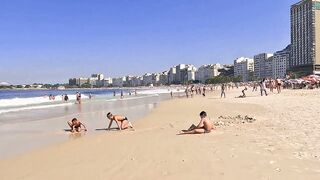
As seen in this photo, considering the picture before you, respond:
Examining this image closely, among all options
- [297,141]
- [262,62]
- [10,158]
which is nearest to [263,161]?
[297,141]

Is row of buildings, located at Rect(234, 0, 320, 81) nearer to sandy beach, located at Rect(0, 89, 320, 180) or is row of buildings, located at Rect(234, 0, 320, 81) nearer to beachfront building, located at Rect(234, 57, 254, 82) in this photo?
beachfront building, located at Rect(234, 57, 254, 82)

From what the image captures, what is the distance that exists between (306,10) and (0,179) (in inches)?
5067

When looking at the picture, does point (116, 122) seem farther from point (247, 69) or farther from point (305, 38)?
point (247, 69)

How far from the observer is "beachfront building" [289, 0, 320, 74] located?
120 meters

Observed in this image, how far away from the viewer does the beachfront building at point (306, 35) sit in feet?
395

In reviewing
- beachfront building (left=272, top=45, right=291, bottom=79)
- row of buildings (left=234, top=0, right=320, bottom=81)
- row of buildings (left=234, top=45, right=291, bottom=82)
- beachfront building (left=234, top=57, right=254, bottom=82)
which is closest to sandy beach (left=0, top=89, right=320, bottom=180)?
row of buildings (left=234, top=0, right=320, bottom=81)

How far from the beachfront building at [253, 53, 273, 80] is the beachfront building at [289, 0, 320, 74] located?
139 feet

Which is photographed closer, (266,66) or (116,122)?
(116,122)

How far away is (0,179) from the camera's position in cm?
606

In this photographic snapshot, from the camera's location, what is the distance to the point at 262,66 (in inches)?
7165

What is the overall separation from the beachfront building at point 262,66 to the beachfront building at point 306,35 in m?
42.2

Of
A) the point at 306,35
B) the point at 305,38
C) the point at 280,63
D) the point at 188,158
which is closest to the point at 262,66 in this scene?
the point at 280,63

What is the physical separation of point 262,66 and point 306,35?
5846 centimetres

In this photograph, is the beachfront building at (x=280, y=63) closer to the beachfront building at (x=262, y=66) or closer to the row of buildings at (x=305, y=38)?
the beachfront building at (x=262, y=66)
